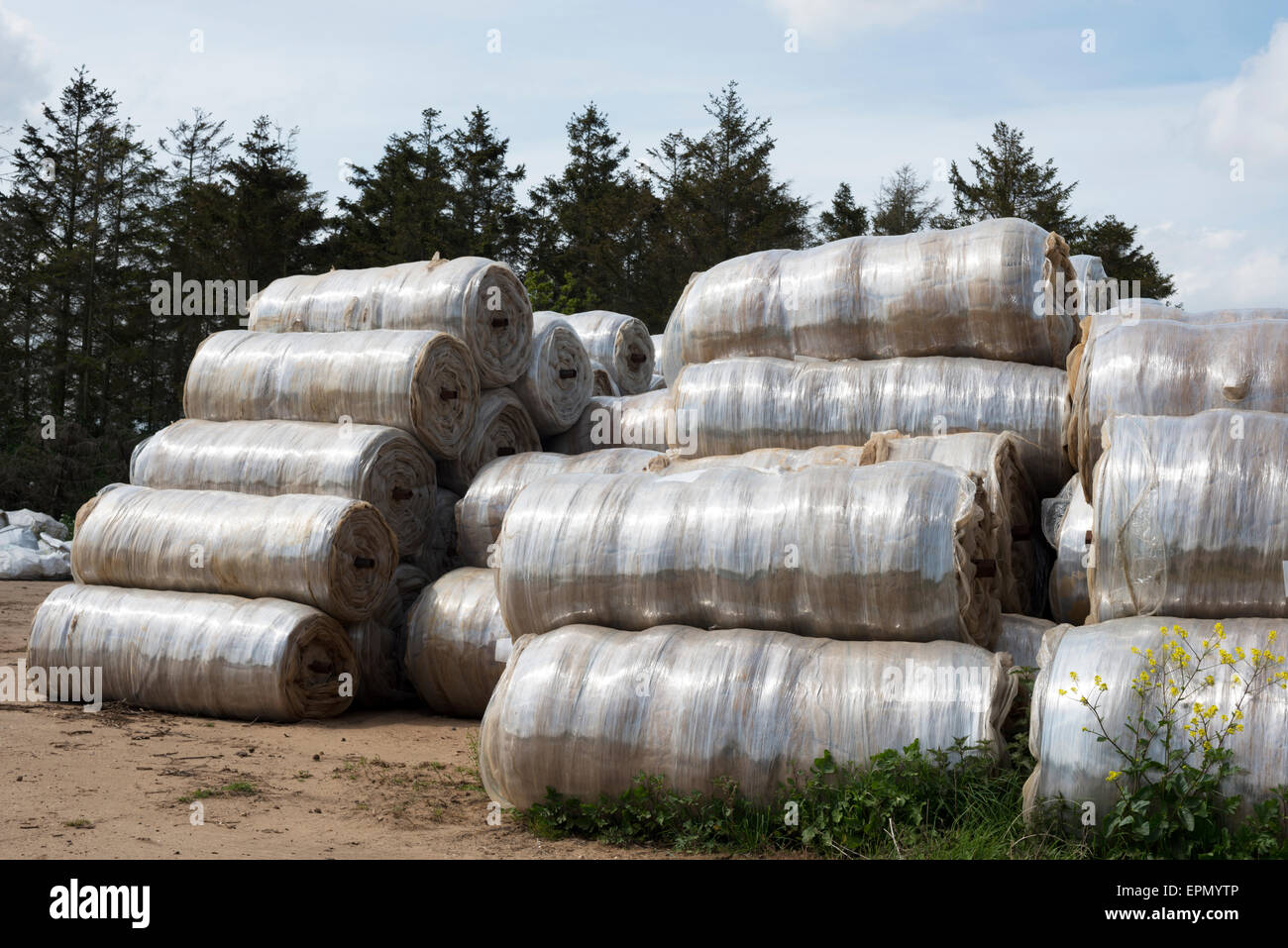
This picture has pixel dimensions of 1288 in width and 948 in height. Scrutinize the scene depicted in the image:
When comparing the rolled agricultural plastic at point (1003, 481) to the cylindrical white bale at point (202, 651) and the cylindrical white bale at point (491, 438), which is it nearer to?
the cylindrical white bale at point (491, 438)

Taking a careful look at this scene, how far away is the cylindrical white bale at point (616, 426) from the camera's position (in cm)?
1031

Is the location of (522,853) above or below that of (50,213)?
below

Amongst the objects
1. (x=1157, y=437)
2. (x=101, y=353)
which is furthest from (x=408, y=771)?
(x=101, y=353)

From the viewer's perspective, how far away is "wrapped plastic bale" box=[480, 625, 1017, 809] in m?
5.35

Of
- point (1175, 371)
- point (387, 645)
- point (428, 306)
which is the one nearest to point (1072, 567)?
point (1175, 371)

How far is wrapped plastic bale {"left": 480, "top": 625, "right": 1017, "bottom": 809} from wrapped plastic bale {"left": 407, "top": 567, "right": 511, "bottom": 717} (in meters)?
2.69

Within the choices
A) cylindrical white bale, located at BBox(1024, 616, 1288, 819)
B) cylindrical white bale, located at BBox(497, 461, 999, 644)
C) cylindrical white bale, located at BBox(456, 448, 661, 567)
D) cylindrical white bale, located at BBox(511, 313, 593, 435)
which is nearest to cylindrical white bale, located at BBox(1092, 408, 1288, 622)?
cylindrical white bale, located at BBox(1024, 616, 1288, 819)

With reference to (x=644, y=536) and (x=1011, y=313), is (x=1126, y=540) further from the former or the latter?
(x=1011, y=313)

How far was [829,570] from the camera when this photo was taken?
5.65 metres

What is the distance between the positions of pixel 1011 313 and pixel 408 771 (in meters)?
4.63

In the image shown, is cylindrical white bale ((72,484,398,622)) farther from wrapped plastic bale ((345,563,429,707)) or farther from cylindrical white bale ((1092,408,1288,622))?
cylindrical white bale ((1092,408,1288,622))

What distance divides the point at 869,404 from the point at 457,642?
134 inches

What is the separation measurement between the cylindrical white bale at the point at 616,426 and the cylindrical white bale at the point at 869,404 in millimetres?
2326

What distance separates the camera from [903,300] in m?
7.62
